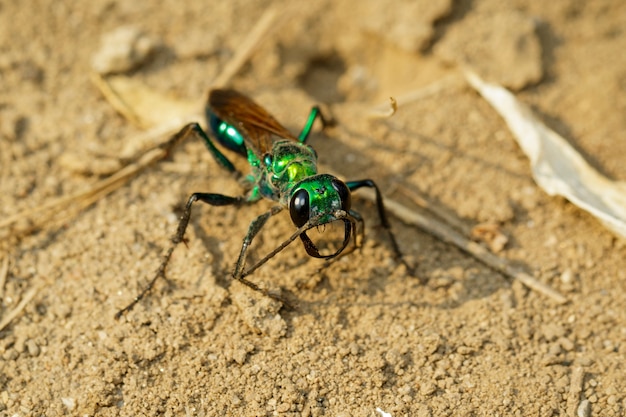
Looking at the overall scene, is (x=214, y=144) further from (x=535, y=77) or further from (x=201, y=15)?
(x=535, y=77)

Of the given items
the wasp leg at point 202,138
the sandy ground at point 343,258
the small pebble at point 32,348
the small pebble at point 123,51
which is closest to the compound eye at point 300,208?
the sandy ground at point 343,258

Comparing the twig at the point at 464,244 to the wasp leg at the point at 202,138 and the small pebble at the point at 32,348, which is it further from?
the small pebble at the point at 32,348

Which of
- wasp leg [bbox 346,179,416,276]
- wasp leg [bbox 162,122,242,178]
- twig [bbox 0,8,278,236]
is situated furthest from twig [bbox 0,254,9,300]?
wasp leg [bbox 346,179,416,276]

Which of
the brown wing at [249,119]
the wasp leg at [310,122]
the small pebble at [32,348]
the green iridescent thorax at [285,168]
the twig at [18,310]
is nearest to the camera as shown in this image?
the small pebble at [32,348]

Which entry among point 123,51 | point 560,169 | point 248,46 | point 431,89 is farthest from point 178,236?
point 560,169

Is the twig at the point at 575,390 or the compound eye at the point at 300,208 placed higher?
the compound eye at the point at 300,208

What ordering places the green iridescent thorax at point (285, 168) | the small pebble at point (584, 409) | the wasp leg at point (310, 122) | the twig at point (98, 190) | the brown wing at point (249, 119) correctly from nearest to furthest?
the small pebble at point (584, 409) → the green iridescent thorax at point (285, 168) → the twig at point (98, 190) → the brown wing at point (249, 119) → the wasp leg at point (310, 122)

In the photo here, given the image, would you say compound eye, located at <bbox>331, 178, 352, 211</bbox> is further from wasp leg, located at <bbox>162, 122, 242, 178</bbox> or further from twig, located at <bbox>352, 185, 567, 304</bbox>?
wasp leg, located at <bbox>162, 122, 242, 178</bbox>

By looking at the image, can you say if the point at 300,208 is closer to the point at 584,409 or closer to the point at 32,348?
the point at 32,348

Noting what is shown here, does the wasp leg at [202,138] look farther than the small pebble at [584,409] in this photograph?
Yes
